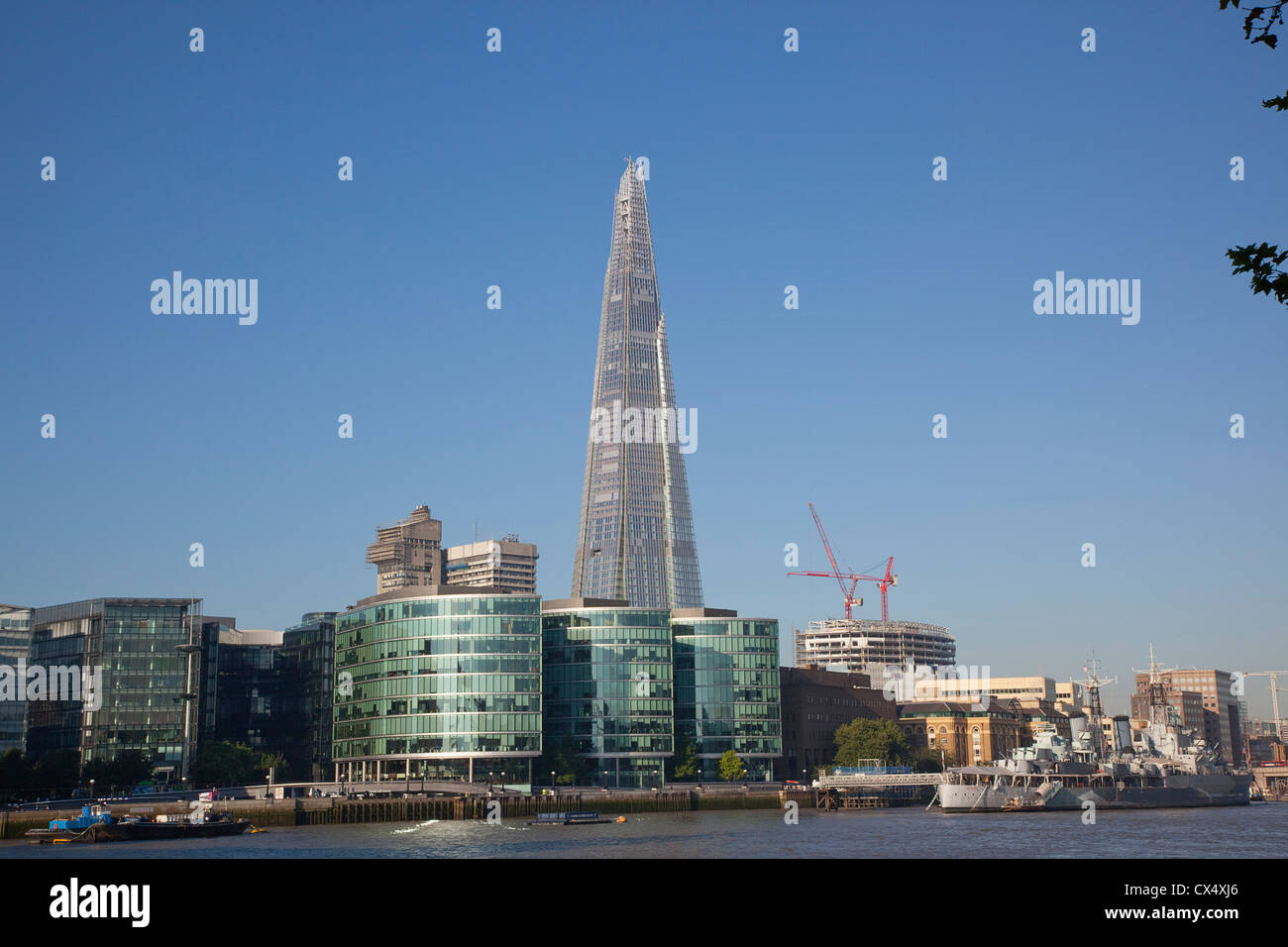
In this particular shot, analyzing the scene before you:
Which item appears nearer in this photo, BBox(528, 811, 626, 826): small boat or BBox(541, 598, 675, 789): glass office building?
BBox(528, 811, 626, 826): small boat

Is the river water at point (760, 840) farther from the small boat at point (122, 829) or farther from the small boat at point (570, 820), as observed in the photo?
the small boat at point (122, 829)

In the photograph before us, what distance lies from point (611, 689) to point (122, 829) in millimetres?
92002

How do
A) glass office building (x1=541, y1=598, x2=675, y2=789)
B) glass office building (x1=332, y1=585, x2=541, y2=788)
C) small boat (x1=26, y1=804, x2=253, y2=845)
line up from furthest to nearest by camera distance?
glass office building (x1=541, y1=598, x2=675, y2=789) → glass office building (x1=332, y1=585, x2=541, y2=788) → small boat (x1=26, y1=804, x2=253, y2=845)

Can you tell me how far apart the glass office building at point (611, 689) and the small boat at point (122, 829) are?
257ft

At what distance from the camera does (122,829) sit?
107m

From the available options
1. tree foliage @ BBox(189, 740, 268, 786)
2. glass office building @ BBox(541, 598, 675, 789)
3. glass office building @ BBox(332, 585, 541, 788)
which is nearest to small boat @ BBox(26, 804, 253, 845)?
glass office building @ BBox(332, 585, 541, 788)

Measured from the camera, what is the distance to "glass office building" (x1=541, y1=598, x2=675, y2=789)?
190 m

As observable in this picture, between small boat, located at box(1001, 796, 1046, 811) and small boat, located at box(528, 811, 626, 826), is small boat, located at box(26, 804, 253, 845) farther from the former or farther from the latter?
small boat, located at box(1001, 796, 1046, 811)

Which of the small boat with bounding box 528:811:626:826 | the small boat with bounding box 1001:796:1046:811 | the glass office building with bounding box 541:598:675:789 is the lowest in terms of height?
the small boat with bounding box 1001:796:1046:811

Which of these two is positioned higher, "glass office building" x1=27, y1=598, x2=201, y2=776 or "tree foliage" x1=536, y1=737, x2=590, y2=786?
"glass office building" x1=27, y1=598, x2=201, y2=776

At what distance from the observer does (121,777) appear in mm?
162500

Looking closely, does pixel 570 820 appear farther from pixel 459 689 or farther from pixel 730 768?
pixel 730 768

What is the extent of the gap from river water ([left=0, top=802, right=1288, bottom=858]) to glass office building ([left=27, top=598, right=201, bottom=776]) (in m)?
80.0

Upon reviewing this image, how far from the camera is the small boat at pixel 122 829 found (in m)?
103
